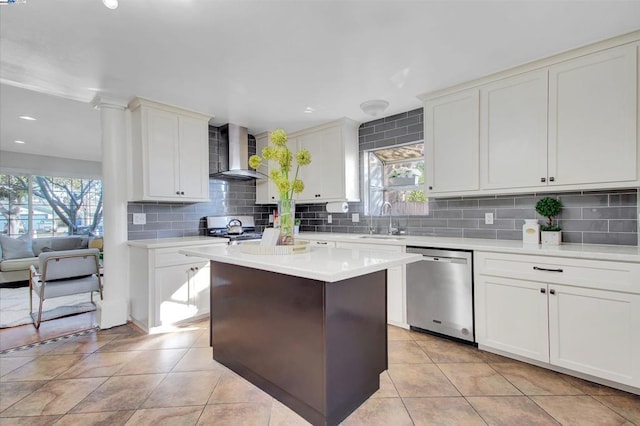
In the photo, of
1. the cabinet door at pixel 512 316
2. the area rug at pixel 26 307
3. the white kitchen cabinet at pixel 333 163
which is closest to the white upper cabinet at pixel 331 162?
the white kitchen cabinet at pixel 333 163

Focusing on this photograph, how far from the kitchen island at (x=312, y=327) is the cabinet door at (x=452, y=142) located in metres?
1.44

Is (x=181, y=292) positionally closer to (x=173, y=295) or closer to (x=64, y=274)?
(x=173, y=295)

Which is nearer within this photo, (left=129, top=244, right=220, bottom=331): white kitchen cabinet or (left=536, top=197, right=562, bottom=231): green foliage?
(left=536, top=197, right=562, bottom=231): green foliage

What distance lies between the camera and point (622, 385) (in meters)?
1.97

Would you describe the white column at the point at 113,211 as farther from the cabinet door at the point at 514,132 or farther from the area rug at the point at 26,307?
the cabinet door at the point at 514,132

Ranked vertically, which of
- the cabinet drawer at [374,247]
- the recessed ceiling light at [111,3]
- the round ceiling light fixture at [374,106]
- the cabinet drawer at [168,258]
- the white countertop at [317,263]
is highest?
the recessed ceiling light at [111,3]

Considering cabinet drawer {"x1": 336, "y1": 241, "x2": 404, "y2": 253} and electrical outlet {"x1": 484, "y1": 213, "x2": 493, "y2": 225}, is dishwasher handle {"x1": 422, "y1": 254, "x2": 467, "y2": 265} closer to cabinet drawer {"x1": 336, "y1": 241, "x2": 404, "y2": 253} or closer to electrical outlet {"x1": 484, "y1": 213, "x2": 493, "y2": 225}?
cabinet drawer {"x1": 336, "y1": 241, "x2": 404, "y2": 253}

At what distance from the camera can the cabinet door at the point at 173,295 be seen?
3.03 meters

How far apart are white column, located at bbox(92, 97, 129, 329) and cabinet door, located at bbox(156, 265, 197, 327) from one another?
56 cm


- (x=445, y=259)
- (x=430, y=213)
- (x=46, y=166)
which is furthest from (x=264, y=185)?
(x=46, y=166)

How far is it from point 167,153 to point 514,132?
3344mm

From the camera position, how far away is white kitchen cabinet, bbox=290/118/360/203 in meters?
3.84

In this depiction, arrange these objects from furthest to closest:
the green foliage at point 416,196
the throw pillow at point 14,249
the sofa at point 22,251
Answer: the throw pillow at point 14,249 < the sofa at point 22,251 < the green foliage at point 416,196

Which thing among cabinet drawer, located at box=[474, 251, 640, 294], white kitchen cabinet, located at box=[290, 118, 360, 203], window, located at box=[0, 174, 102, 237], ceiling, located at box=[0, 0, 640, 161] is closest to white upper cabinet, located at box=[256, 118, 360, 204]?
white kitchen cabinet, located at box=[290, 118, 360, 203]
